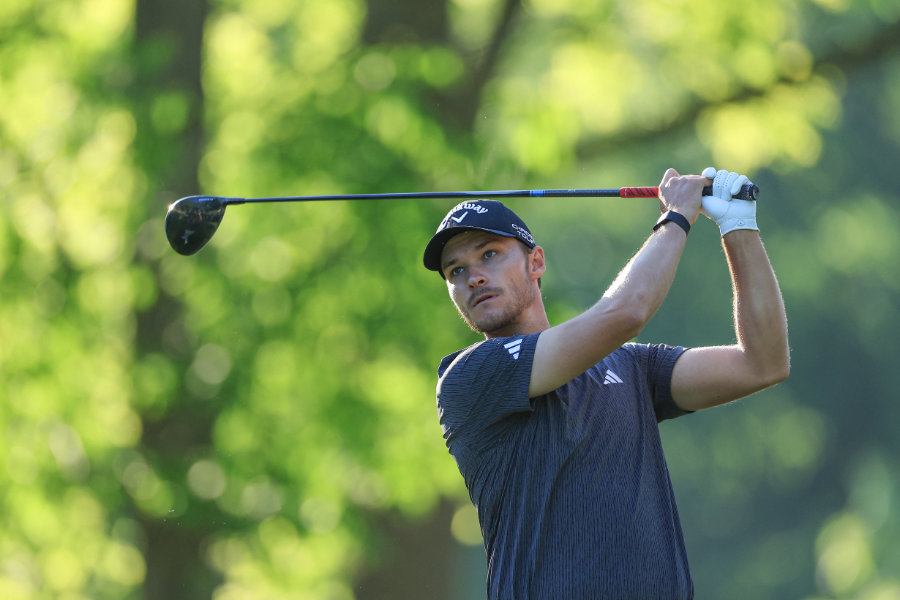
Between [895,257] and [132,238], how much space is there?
14592 mm

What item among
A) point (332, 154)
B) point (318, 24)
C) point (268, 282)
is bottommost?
point (268, 282)

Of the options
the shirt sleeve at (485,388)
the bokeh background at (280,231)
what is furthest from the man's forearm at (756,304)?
the bokeh background at (280,231)

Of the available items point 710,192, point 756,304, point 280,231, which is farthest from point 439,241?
point 280,231

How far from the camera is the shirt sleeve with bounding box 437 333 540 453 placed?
3.23m

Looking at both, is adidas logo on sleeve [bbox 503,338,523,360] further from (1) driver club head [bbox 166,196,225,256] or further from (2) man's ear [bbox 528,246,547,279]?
(1) driver club head [bbox 166,196,225,256]

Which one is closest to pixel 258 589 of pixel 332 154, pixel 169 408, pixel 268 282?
pixel 169 408

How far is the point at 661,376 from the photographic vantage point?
356cm

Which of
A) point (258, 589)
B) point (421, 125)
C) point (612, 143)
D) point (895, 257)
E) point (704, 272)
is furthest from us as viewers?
point (704, 272)

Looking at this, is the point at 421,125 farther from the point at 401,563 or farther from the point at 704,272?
the point at 704,272

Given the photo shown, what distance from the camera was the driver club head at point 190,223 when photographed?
4.38 m

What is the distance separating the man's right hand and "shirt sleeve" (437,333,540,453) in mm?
548

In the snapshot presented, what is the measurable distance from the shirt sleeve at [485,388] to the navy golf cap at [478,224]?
406mm

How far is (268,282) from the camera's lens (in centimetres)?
830

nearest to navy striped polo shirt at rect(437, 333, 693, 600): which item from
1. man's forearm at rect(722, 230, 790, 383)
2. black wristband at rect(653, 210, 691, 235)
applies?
man's forearm at rect(722, 230, 790, 383)
